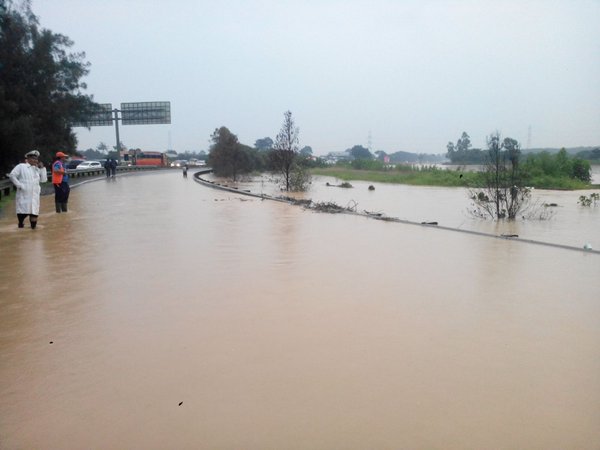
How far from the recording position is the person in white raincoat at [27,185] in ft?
36.4

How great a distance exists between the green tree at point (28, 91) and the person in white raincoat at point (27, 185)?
11.4 m

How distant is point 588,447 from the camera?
10.3 feet

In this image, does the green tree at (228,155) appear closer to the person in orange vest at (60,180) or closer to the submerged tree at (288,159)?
the submerged tree at (288,159)

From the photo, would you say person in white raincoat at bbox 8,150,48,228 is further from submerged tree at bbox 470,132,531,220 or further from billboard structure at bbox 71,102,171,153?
billboard structure at bbox 71,102,171,153

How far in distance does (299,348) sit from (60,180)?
12.3 metres

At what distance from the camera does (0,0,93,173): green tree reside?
22.4 m

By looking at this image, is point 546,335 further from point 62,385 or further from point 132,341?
point 62,385

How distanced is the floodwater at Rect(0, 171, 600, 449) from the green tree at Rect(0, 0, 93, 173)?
597 inches

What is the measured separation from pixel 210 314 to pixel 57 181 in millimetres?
11045

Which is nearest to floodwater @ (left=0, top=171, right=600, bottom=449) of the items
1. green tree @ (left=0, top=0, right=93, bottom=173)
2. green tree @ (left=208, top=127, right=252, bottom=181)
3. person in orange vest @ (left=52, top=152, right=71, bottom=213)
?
person in orange vest @ (left=52, top=152, right=71, bottom=213)

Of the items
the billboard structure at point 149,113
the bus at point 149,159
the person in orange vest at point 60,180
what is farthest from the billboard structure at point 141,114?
the person in orange vest at point 60,180

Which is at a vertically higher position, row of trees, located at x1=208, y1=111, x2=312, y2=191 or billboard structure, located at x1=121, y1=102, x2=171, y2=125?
billboard structure, located at x1=121, y1=102, x2=171, y2=125

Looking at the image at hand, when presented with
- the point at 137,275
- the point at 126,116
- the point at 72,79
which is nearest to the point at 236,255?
the point at 137,275

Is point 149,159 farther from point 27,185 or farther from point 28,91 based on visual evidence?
point 27,185
